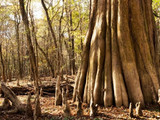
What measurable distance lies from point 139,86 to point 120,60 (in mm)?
1224

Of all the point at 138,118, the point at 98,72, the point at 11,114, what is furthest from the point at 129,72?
the point at 11,114

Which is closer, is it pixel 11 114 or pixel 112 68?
pixel 11 114

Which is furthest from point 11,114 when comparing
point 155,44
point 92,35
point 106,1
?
point 155,44

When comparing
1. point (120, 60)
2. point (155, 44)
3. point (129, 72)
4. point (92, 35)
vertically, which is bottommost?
point (129, 72)

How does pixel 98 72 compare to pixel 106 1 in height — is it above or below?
below

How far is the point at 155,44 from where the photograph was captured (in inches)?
257

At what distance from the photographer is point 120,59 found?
222 inches

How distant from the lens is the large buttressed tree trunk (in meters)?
5.38

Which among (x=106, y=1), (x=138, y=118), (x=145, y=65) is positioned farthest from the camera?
(x=106, y=1)

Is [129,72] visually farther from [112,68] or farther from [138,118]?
[138,118]

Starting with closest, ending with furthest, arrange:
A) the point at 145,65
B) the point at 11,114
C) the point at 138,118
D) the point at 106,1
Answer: the point at 138,118 < the point at 11,114 < the point at 145,65 < the point at 106,1

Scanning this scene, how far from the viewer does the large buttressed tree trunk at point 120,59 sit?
538cm

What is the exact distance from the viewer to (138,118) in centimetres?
438

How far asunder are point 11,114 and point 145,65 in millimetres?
5515
